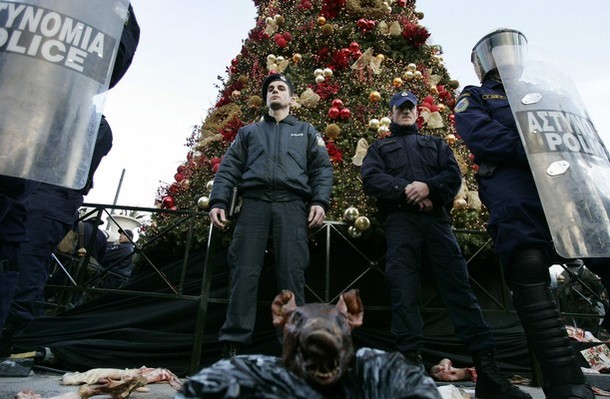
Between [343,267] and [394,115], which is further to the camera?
[343,267]

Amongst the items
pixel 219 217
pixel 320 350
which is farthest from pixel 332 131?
pixel 320 350

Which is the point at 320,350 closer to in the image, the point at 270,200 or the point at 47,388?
the point at 270,200

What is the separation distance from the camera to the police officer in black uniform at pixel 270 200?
2836 mm

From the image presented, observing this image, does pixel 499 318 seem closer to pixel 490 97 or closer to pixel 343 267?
pixel 343 267

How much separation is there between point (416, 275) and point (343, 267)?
164 cm

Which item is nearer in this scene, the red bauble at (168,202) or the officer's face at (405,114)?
the officer's face at (405,114)

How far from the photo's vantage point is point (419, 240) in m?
2.92

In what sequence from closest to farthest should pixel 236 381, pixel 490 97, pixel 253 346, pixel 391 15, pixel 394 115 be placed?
pixel 236 381 < pixel 490 97 < pixel 394 115 < pixel 253 346 < pixel 391 15

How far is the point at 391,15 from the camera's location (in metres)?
7.00

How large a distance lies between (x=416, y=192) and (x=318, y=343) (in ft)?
7.06

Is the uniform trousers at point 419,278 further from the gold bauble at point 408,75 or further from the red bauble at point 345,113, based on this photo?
the gold bauble at point 408,75

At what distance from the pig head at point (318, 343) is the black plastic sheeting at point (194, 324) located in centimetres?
266

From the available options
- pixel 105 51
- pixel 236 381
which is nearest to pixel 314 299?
pixel 105 51

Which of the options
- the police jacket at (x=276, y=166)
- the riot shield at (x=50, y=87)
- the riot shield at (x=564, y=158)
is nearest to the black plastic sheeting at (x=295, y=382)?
the riot shield at (x=50, y=87)
